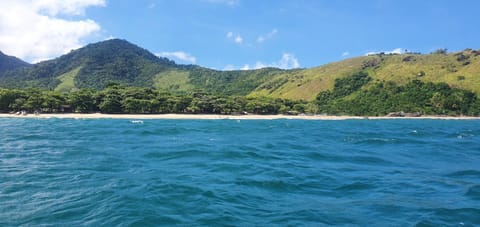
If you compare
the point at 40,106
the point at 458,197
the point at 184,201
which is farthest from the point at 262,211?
the point at 40,106

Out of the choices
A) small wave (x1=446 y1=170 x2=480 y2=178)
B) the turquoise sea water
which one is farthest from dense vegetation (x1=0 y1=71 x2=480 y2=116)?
small wave (x1=446 y1=170 x2=480 y2=178)

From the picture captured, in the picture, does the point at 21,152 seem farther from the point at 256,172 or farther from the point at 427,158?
the point at 427,158

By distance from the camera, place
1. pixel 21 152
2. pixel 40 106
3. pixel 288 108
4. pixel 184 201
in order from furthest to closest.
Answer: pixel 288 108 < pixel 40 106 < pixel 21 152 < pixel 184 201

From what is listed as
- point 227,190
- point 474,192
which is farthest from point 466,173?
point 227,190

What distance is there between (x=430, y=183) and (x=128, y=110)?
357 feet

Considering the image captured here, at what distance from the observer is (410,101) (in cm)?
17188

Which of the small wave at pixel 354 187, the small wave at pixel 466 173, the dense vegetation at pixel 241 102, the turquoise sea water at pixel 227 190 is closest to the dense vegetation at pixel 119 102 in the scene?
the dense vegetation at pixel 241 102

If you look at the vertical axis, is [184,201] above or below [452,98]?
below

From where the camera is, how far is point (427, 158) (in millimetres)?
28984

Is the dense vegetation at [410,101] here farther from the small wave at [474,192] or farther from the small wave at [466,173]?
the small wave at [474,192]

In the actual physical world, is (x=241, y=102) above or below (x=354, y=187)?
above

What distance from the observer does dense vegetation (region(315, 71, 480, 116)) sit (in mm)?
163625

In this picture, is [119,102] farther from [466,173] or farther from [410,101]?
[410,101]

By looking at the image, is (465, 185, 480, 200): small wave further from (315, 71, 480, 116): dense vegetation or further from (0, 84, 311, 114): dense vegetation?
(315, 71, 480, 116): dense vegetation
